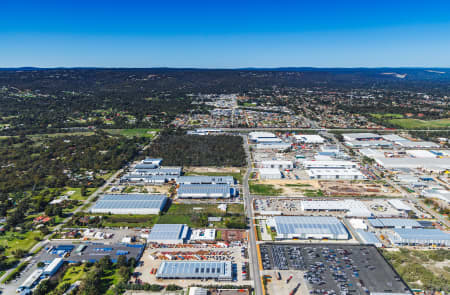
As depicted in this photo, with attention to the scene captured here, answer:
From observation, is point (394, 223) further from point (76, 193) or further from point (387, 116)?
point (387, 116)

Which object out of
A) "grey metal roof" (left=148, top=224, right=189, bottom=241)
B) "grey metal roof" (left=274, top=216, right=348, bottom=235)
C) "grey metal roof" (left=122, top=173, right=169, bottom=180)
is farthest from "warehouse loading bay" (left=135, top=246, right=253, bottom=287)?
"grey metal roof" (left=122, top=173, right=169, bottom=180)

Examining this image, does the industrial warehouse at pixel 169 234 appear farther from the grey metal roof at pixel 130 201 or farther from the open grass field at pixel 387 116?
the open grass field at pixel 387 116

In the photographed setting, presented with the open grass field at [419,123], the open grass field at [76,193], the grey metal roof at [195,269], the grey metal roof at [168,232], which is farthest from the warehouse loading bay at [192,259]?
the open grass field at [419,123]

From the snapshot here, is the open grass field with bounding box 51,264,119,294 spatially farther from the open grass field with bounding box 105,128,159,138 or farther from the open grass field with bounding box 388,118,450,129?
the open grass field with bounding box 388,118,450,129

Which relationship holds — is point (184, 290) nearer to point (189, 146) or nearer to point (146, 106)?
point (189, 146)

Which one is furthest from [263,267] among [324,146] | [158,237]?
[324,146]

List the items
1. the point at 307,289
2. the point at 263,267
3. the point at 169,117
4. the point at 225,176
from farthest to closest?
the point at 169,117
the point at 225,176
the point at 263,267
the point at 307,289
